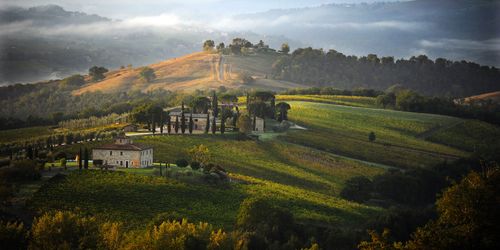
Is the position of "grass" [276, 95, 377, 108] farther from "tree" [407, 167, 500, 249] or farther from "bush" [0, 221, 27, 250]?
"bush" [0, 221, 27, 250]

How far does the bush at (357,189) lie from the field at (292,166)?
1.17 m

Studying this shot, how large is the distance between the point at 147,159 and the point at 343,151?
112 ft

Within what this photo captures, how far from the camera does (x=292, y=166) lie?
301 feet

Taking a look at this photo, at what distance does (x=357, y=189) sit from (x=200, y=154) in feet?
61.6

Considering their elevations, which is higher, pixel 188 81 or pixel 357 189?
pixel 188 81

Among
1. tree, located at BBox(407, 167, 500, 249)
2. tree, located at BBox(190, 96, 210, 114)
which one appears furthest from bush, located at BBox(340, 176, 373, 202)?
tree, located at BBox(190, 96, 210, 114)

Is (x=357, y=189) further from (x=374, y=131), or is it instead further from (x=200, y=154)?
(x=374, y=131)

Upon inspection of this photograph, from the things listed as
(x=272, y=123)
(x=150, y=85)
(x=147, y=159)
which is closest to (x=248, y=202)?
(x=147, y=159)

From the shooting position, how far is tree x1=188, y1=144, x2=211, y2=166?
82.9 metres

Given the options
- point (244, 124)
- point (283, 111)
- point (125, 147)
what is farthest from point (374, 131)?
point (125, 147)

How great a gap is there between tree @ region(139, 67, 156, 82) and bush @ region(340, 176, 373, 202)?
11300 cm

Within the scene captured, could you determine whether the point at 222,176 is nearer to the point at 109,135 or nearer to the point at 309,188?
the point at 309,188

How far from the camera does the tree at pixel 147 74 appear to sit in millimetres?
190938

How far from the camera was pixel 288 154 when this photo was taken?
9594 cm
